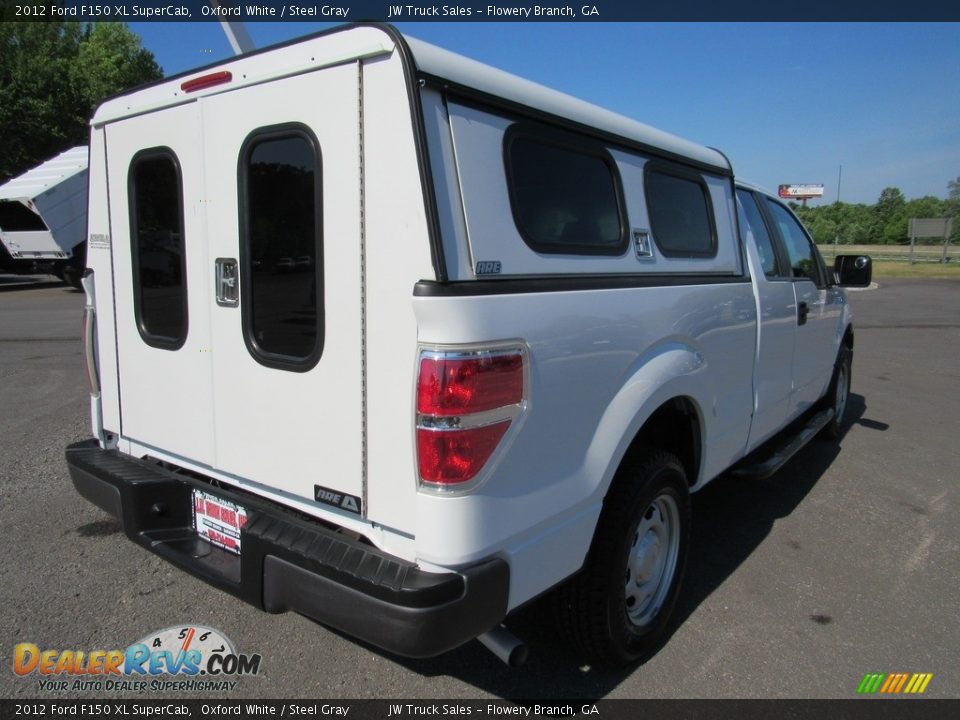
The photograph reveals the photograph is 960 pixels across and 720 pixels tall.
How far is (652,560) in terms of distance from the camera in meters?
2.92

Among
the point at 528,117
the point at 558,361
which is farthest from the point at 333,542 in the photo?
the point at 528,117

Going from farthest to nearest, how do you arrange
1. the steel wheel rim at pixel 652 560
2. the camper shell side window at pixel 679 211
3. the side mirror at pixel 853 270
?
the side mirror at pixel 853 270 < the camper shell side window at pixel 679 211 < the steel wheel rim at pixel 652 560

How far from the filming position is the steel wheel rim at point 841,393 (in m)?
6.01

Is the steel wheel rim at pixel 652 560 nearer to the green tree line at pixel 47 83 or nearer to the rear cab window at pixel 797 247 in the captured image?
the rear cab window at pixel 797 247

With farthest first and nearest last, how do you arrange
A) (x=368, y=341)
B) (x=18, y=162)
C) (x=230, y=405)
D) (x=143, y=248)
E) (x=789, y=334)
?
(x=18, y=162)
(x=789, y=334)
(x=143, y=248)
(x=230, y=405)
(x=368, y=341)

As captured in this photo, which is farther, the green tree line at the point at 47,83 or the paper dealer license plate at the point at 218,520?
the green tree line at the point at 47,83

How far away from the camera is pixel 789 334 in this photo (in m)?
4.20

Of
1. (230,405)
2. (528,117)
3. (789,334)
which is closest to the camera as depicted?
(528,117)

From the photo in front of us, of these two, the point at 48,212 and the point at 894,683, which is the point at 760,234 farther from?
the point at 48,212

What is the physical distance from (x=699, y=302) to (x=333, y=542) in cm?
189

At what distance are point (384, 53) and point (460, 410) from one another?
1.04 meters

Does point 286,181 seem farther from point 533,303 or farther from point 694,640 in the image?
point 694,640

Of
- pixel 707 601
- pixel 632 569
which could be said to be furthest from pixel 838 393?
pixel 632 569

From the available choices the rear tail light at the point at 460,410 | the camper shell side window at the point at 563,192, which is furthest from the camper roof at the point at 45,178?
the rear tail light at the point at 460,410
